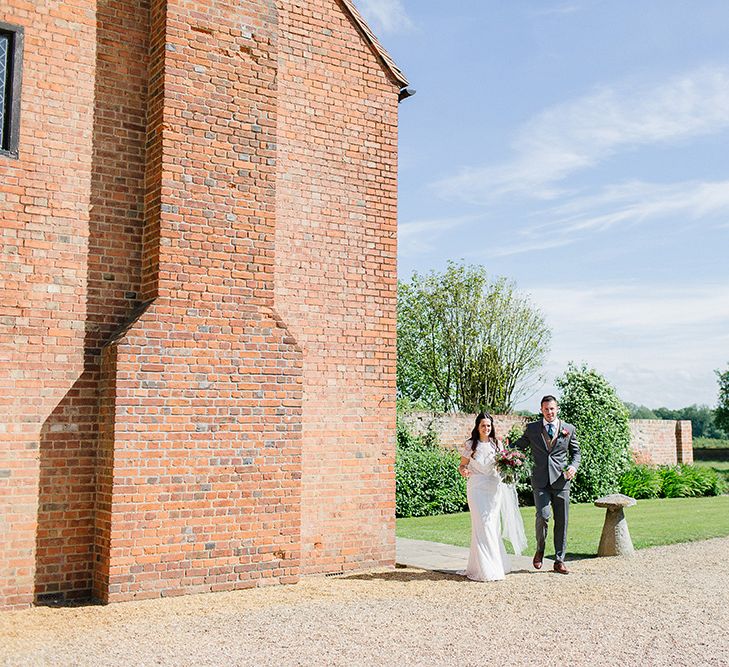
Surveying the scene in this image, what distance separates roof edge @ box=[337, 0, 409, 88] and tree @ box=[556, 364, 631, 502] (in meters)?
11.8

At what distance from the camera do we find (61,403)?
25.8 ft

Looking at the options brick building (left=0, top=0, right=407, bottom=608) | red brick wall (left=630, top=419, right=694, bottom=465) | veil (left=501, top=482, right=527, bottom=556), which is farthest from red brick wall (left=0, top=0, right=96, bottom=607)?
red brick wall (left=630, top=419, right=694, bottom=465)

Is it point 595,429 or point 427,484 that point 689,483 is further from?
point 427,484

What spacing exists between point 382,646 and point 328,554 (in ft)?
9.97

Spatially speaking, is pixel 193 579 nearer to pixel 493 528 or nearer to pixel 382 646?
pixel 382 646

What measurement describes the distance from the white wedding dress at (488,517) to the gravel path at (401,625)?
0.98 ft

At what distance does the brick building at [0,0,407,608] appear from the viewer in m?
7.70

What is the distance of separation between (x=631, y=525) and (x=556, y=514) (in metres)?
5.49

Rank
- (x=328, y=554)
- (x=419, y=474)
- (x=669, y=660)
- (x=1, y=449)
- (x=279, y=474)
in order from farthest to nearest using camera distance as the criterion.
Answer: (x=419, y=474) < (x=328, y=554) < (x=279, y=474) < (x=1, y=449) < (x=669, y=660)

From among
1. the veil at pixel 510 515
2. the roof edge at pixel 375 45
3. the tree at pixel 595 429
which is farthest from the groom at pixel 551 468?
the tree at pixel 595 429

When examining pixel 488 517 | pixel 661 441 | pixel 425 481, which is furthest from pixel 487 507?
pixel 661 441

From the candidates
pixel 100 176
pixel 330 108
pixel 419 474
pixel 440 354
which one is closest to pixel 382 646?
pixel 100 176

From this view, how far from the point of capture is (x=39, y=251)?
781 cm

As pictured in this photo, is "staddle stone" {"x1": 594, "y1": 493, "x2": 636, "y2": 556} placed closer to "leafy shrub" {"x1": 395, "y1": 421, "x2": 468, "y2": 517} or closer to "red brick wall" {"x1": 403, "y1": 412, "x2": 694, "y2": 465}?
"leafy shrub" {"x1": 395, "y1": 421, "x2": 468, "y2": 517}
